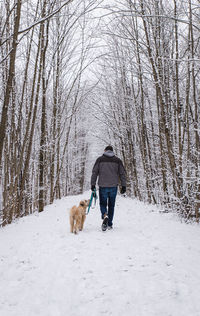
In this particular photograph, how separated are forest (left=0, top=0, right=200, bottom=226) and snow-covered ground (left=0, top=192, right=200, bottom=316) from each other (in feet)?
6.05

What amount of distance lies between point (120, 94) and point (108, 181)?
26.3 feet

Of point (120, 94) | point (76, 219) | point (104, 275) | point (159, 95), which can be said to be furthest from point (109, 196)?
point (120, 94)

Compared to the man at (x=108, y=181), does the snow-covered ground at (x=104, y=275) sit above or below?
below

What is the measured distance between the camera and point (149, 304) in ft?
6.91

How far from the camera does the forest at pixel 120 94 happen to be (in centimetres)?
536

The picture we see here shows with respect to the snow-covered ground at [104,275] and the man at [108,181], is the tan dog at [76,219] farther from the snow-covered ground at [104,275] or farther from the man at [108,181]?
the man at [108,181]

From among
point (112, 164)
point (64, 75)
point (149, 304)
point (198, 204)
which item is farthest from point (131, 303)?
point (64, 75)

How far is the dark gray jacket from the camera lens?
17.2 feet

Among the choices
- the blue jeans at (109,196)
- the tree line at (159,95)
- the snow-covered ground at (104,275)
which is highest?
the tree line at (159,95)

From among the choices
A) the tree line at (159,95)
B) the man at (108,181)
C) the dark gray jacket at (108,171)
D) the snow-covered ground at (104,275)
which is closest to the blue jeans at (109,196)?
the man at (108,181)

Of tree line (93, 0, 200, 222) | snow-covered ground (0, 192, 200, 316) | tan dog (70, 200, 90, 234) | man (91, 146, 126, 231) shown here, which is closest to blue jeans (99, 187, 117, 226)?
man (91, 146, 126, 231)

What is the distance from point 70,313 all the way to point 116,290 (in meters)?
0.56

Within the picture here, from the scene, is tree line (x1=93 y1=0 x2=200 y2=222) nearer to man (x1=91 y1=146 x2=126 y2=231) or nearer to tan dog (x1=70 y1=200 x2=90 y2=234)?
man (x1=91 y1=146 x2=126 y2=231)

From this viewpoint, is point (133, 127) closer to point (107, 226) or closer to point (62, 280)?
point (107, 226)
